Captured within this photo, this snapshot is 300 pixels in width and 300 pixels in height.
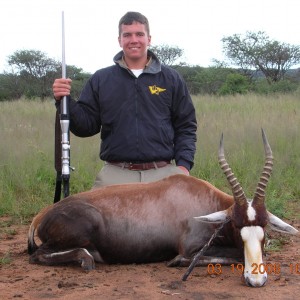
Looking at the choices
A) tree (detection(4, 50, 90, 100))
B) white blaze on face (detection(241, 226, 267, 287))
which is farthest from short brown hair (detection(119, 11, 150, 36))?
tree (detection(4, 50, 90, 100))

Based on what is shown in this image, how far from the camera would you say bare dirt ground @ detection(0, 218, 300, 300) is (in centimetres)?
411

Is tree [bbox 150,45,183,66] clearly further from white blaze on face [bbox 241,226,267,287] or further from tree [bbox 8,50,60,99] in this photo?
white blaze on face [bbox 241,226,267,287]

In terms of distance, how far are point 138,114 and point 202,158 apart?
3.53 m

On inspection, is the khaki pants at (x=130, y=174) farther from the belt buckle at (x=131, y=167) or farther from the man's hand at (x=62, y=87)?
the man's hand at (x=62, y=87)

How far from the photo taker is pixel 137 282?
14.4 ft

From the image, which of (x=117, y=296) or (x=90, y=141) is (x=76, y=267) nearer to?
(x=117, y=296)

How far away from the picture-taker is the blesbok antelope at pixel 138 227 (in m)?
4.92

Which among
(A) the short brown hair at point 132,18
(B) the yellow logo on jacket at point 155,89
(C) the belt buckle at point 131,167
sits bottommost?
(C) the belt buckle at point 131,167

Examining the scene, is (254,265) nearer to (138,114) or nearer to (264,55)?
(138,114)

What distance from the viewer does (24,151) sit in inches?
358

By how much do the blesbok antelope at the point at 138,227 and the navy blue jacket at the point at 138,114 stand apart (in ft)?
2.19

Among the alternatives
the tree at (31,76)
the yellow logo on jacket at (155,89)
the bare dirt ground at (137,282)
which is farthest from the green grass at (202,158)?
the tree at (31,76)

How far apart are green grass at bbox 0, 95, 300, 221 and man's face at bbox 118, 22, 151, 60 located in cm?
254

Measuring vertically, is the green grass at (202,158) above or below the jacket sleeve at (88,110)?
below
